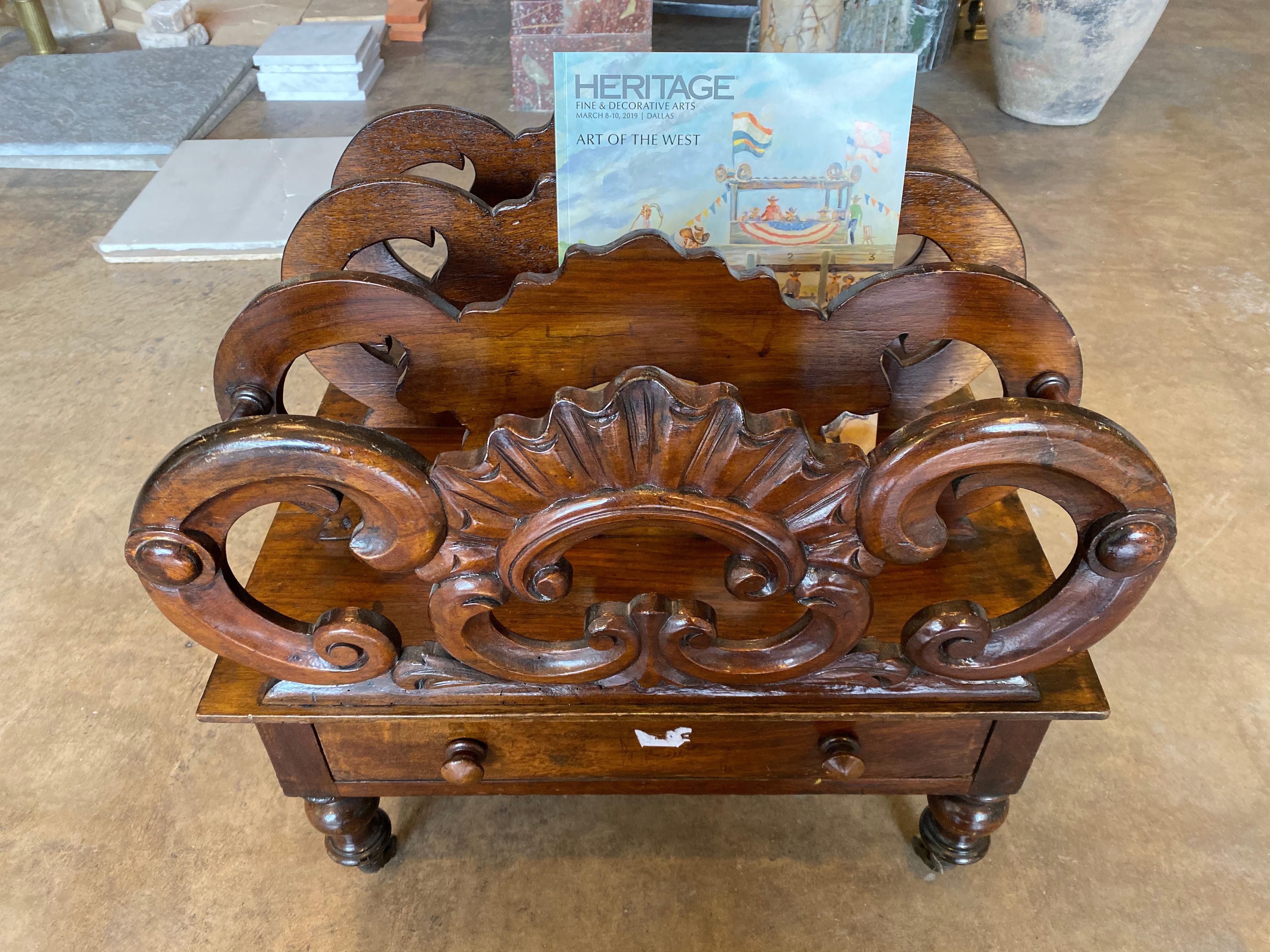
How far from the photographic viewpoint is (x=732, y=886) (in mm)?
1189

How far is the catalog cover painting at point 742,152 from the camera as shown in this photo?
95cm

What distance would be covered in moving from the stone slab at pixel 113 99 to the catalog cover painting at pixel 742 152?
91.5 inches

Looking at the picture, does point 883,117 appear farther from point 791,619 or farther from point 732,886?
point 732,886

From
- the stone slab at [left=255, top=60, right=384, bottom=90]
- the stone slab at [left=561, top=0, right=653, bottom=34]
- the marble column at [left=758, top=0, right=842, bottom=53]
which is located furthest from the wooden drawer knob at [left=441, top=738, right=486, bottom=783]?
the stone slab at [left=255, top=60, right=384, bottom=90]

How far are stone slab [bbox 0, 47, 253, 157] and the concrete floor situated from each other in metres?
0.88

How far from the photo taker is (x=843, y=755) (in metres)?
0.95

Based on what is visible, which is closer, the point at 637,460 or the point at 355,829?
the point at 637,460

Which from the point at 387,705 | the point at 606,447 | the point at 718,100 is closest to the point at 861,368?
the point at 718,100

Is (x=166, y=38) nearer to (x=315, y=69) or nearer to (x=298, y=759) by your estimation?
(x=315, y=69)

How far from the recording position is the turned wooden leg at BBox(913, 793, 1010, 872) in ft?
3.49

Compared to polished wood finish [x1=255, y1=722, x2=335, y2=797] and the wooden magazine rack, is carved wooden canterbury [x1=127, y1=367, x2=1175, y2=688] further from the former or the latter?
polished wood finish [x1=255, y1=722, x2=335, y2=797]

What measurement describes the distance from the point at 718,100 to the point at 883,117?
0.56ft

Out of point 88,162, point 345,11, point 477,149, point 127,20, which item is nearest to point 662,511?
point 477,149

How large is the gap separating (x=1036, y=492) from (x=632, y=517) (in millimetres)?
310
